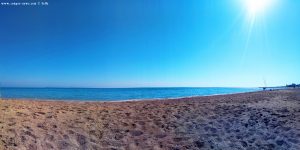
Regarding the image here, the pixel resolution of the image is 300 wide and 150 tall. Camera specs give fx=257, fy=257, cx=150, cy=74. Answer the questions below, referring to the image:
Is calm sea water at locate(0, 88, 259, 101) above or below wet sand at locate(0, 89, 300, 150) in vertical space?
above

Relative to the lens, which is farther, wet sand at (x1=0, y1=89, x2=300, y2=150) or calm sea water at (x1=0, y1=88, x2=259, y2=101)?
calm sea water at (x1=0, y1=88, x2=259, y2=101)

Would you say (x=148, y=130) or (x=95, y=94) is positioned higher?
(x=95, y=94)

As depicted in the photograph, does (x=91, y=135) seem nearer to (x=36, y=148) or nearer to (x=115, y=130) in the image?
(x=115, y=130)

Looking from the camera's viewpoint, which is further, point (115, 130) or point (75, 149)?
point (115, 130)

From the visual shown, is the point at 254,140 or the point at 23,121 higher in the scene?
the point at 23,121

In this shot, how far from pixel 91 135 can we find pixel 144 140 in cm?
131

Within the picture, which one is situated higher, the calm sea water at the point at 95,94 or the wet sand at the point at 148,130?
the calm sea water at the point at 95,94

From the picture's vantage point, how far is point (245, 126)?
23.2 feet

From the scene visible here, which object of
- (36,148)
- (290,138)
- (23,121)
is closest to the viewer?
(36,148)

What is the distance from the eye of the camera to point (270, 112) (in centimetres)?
860

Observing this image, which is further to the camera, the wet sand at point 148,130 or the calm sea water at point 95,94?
the calm sea water at point 95,94

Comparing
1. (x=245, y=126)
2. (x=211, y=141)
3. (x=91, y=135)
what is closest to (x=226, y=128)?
(x=245, y=126)

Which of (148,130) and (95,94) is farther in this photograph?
(95,94)

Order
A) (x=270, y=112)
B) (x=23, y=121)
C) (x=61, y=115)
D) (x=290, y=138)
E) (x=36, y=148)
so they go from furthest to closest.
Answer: (x=270, y=112)
(x=61, y=115)
(x=23, y=121)
(x=290, y=138)
(x=36, y=148)
